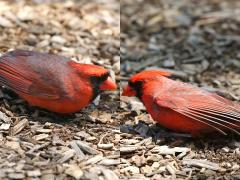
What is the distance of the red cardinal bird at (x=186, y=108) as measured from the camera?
3.69 metres

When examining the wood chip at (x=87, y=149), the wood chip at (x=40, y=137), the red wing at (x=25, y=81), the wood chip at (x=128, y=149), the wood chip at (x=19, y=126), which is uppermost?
the red wing at (x=25, y=81)

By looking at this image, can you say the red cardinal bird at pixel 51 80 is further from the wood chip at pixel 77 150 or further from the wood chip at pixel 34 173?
the wood chip at pixel 34 173

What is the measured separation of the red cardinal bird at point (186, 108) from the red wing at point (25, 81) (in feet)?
2.03

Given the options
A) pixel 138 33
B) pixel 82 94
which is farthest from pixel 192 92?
pixel 138 33

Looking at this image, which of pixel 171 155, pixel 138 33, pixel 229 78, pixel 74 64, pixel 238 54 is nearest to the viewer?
pixel 171 155

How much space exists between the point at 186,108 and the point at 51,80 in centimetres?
88

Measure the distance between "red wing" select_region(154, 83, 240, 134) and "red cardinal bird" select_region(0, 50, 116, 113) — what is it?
46cm

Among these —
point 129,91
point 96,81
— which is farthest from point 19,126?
point 129,91

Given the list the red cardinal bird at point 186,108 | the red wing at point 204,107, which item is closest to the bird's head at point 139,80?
the red cardinal bird at point 186,108

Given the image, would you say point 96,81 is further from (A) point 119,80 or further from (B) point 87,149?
(A) point 119,80

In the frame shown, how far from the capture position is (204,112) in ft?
→ 12.1

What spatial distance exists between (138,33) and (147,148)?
2.08m

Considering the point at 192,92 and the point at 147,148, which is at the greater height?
the point at 192,92

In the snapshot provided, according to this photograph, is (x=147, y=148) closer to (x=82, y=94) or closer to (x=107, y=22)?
(x=82, y=94)
